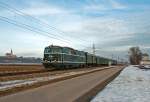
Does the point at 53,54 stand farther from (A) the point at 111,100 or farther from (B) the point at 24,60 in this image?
(B) the point at 24,60

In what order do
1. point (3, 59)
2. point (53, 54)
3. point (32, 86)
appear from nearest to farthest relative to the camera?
point (32, 86) < point (53, 54) < point (3, 59)

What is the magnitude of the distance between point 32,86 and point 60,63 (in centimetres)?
3528

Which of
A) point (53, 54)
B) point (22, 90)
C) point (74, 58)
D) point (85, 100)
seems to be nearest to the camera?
point (85, 100)

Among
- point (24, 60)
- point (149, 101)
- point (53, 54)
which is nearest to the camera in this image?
point (149, 101)

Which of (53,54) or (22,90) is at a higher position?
(53,54)

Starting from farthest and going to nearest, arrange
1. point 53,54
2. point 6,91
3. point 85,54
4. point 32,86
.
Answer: point 85,54, point 53,54, point 32,86, point 6,91

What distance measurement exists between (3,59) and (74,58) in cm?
12038

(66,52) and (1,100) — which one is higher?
(66,52)

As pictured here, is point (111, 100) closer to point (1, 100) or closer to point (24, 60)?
point (1, 100)

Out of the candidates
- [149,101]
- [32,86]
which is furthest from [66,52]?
[149,101]

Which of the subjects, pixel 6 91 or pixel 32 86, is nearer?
pixel 6 91

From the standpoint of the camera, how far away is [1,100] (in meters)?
15.3

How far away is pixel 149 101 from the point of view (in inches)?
579

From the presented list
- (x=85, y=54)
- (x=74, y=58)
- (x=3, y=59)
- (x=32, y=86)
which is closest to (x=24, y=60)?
(x=3, y=59)
